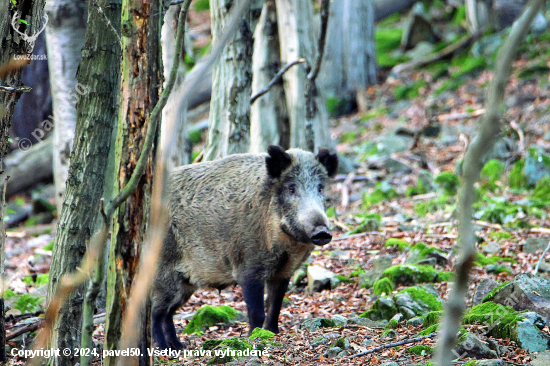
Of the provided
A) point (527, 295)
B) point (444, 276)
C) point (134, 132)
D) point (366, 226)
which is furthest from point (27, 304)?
point (527, 295)

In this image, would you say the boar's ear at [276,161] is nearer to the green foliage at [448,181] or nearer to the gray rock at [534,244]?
the gray rock at [534,244]

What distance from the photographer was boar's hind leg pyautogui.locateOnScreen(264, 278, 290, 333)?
213 inches

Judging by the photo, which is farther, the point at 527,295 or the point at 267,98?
the point at 267,98

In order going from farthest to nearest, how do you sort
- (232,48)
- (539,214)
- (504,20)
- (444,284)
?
(504,20)
(539,214)
(232,48)
(444,284)

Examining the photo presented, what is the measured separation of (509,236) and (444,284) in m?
2.03

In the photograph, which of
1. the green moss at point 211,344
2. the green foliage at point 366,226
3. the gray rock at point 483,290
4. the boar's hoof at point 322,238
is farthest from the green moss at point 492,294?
the green foliage at point 366,226

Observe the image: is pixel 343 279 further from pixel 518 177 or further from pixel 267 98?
pixel 518 177

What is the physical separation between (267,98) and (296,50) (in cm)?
95

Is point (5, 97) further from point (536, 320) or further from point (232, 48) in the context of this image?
point (536, 320)

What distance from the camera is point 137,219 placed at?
3.23 metres

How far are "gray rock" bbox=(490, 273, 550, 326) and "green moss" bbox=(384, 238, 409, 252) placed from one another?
2.52 m

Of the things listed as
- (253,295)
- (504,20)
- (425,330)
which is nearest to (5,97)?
(253,295)

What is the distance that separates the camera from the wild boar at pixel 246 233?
5418 millimetres

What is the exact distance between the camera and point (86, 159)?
4117 mm
